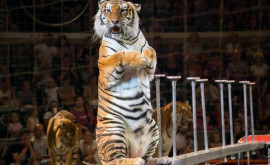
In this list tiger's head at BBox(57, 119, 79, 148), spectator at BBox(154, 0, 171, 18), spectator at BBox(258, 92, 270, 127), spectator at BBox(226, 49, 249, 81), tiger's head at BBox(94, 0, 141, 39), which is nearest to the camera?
tiger's head at BBox(94, 0, 141, 39)

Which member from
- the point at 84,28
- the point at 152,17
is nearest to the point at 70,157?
the point at 84,28

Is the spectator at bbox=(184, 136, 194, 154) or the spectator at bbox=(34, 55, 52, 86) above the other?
the spectator at bbox=(34, 55, 52, 86)

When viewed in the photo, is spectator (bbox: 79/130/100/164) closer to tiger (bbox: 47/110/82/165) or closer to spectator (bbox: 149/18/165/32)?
tiger (bbox: 47/110/82/165)

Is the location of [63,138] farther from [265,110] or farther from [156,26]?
[265,110]

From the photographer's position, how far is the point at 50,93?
3.58 metres

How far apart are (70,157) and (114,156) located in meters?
1.19

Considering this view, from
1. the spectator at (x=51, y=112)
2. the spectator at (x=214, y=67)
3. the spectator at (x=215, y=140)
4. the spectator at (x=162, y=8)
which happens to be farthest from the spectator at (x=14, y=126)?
the spectator at (x=214, y=67)

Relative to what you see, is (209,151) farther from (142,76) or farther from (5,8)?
(5,8)

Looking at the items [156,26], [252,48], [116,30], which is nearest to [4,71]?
[156,26]

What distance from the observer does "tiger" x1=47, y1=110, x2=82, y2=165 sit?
341cm

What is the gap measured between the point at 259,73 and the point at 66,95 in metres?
1.92

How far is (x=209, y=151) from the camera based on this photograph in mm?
3270

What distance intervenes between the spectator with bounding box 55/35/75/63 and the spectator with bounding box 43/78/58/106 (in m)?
0.16

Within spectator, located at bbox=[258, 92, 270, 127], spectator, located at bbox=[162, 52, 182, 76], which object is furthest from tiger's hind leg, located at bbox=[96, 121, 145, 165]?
spectator, located at bbox=[258, 92, 270, 127]
